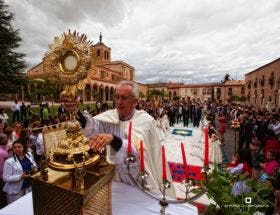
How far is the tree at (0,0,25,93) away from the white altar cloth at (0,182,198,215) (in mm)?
22203

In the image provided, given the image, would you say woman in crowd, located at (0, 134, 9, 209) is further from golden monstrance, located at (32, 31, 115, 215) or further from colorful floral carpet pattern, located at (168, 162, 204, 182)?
colorful floral carpet pattern, located at (168, 162, 204, 182)

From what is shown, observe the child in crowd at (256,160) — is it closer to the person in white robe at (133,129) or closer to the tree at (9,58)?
the person in white robe at (133,129)

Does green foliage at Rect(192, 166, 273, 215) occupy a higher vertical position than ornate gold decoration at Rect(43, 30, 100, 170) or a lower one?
lower

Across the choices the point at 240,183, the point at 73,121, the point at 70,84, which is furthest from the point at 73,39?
the point at 240,183

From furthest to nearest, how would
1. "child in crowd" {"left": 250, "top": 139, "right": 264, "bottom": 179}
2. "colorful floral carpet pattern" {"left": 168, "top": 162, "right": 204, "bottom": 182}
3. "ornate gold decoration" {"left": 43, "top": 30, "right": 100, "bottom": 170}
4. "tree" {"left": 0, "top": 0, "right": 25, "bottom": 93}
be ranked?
1. "tree" {"left": 0, "top": 0, "right": 25, "bottom": 93}
2. "colorful floral carpet pattern" {"left": 168, "top": 162, "right": 204, "bottom": 182}
3. "child in crowd" {"left": 250, "top": 139, "right": 264, "bottom": 179}
4. "ornate gold decoration" {"left": 43, "top": 30, "right": 100, "bottom": 170}

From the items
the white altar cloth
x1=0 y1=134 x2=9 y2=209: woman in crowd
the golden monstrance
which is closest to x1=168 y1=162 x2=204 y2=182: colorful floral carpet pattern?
x1=0 y1=134 x2=9 y2=209: woman in crowd

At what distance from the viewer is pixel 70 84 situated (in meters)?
1.43

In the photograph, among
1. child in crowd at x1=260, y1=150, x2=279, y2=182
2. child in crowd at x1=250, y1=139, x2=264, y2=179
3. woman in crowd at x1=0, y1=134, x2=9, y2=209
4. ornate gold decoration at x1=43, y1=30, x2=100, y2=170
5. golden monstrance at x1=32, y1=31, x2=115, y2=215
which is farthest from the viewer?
child in crowd at x1=250, y1=139, x2=264, y2=179

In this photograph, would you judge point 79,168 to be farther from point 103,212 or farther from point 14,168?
point 14,168

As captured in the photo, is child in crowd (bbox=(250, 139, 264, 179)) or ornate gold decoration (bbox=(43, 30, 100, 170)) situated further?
child in crowd (bbox=(250, 139, 264, 179))

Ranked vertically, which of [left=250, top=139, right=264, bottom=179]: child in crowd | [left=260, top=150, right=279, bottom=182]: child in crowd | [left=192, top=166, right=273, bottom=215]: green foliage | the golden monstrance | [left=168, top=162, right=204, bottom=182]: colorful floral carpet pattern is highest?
the golden monstrance

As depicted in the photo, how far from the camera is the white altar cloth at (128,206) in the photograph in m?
1.41

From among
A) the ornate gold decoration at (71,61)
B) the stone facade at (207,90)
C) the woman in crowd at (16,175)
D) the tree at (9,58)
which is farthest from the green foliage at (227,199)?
the stone facade at (207,90)

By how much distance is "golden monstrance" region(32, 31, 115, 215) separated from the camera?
1067 millimetres
